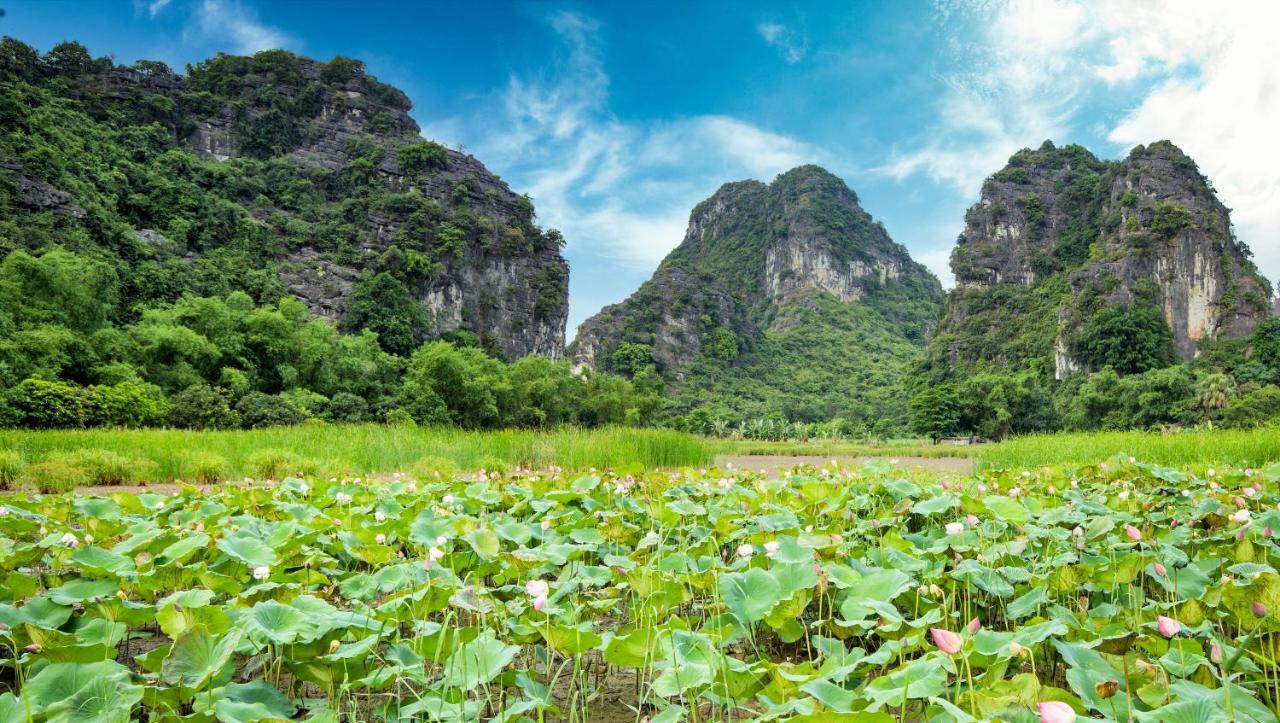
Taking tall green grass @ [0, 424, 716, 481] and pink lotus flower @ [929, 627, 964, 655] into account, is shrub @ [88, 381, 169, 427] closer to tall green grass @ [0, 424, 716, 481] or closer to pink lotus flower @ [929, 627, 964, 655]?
tall green grass @ [0, 424, 716, 481]

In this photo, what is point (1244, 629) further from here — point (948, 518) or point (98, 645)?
point (98, 645)

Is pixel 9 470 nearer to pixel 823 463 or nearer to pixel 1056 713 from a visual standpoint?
pixel 1056 713

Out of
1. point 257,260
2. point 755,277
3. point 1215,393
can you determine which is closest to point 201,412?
point 257,260

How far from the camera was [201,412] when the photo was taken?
18.3 m

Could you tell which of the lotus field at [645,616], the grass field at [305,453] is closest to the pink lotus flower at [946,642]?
the lotus field at [645,616]

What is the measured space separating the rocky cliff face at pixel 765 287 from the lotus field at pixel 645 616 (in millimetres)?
62395

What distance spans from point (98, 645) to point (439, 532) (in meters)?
0.99

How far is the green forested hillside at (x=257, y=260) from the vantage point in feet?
65.4

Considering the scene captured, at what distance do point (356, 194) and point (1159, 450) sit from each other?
48.4m

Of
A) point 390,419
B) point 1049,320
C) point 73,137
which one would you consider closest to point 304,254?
point 73,137

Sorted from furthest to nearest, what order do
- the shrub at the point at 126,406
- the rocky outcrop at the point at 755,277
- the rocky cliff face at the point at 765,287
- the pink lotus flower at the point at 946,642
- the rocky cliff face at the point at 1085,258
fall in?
1. the rocky outcrop at the point at 755,277
2. the rocky cliff face at the point at 765,287
3. the rocky cliff face at the point at 1085,258
4. the shrub at the point at 126,406
5. the pink lotus flower at the point at 946,642

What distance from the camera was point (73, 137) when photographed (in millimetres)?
33969

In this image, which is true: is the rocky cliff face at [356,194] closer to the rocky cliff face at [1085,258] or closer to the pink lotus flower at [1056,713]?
the rocky cliff face at [1085,258]

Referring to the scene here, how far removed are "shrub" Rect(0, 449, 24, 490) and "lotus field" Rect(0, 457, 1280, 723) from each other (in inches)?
196
